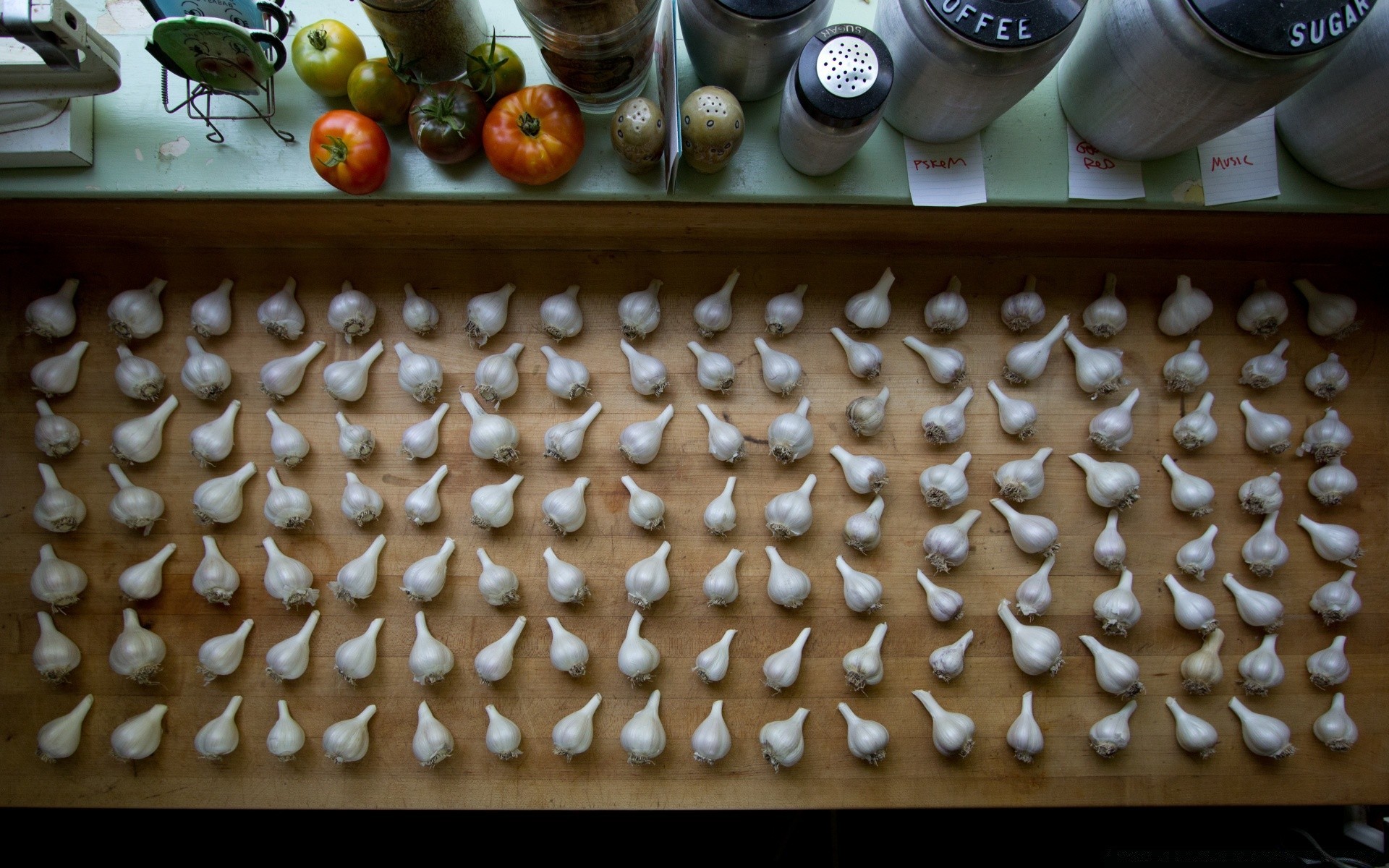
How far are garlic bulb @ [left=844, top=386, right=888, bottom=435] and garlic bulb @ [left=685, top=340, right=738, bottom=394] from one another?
129mm

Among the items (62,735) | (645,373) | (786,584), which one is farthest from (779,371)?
(62,735)

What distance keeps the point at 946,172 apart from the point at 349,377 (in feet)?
3.07

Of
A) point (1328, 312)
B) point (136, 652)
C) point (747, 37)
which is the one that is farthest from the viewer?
point (1328, 312)

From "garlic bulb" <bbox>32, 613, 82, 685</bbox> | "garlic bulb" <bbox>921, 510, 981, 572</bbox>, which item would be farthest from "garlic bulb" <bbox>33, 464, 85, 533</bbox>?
"garlic bulb" <bbox>921, 510, 981, 572</bbox>

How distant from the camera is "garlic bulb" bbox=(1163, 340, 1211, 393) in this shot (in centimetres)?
123

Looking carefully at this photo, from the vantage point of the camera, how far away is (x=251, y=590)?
47.3 inches

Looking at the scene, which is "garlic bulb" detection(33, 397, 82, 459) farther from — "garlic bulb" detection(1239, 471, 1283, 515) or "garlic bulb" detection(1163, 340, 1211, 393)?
"garlic bulb" detection(1239, 471, 1283, 515)

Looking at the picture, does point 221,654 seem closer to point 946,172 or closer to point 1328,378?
point 946,172

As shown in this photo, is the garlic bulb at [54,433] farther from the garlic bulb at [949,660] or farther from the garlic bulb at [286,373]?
the garlic bulb at [949,660]

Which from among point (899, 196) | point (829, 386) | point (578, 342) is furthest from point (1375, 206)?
point (578, 342)

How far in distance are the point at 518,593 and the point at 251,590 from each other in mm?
420

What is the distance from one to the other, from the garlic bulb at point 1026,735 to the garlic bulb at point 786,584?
38cm

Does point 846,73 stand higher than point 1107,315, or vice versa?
point 846,73

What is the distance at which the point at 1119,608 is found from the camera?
1.18m
